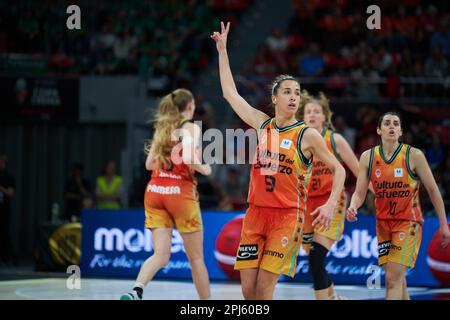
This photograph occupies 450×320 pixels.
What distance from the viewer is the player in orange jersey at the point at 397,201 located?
8164 mm

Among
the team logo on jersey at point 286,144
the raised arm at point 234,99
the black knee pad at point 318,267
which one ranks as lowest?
the black knee pad at point 318,267

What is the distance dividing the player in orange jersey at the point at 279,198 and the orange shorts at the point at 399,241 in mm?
1394

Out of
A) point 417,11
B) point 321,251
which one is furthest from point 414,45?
point 321,251

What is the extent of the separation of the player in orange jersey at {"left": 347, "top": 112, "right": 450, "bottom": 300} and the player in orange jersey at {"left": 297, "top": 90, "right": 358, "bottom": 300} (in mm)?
848

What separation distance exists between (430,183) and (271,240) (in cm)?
203

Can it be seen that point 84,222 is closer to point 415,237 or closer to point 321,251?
point 321,251

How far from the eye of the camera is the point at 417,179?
8383mm

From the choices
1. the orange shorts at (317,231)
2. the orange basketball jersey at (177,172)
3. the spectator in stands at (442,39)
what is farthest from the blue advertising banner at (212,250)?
the spectator in stands at (442,39)

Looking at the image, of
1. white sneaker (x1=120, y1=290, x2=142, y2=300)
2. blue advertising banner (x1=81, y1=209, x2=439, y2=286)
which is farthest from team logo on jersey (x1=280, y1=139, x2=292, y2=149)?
blue advertising banner (x1=81, y1=209, x2=439, y2=286)

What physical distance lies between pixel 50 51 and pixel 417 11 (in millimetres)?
8344

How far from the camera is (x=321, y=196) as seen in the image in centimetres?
957

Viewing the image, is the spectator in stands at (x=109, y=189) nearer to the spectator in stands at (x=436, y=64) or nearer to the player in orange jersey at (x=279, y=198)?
the spectator in stands at (x=436, y=64)

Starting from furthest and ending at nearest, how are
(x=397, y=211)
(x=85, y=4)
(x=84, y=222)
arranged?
(x=85, y=4)
(x=84, y=222)
(x=397, y=211)

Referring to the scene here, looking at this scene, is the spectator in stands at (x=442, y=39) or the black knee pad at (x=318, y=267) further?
the spectator in stands at (x=442, y=39)
